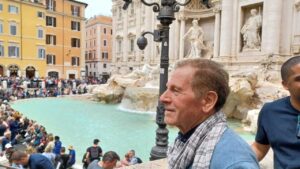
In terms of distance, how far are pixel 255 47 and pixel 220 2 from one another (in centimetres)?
393

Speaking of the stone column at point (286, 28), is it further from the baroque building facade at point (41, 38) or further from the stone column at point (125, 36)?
the baroque building facade at point (41, 38)

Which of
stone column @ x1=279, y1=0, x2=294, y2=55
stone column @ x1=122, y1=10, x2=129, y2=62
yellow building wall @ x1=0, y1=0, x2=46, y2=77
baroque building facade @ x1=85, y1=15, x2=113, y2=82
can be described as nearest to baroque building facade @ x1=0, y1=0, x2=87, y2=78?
yellow building wall @ x1=0, y1=0, x2=46, y2=77

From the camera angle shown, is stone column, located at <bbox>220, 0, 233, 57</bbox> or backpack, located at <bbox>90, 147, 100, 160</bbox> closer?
backpack, located at <bbox>90, 147, 100, 160</bbox>

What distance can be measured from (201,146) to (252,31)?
17.2 m

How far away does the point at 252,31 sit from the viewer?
55.9ft

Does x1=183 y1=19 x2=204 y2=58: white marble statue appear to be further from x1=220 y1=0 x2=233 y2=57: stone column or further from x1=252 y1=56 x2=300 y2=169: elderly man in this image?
x1=252 y1=56 x2=300 y2=169: elderly man

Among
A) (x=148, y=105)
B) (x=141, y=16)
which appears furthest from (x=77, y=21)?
(x=148, y=105)

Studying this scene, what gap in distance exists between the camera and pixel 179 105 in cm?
129

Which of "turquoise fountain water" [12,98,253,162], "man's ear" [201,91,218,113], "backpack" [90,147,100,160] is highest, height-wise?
"man's ear" [201,91,218,113]

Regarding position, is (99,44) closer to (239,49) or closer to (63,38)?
(63,38)

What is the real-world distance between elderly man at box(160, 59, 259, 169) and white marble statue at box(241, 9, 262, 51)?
16.8m

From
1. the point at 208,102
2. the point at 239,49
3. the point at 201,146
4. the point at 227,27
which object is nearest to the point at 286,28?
the point at 239,49

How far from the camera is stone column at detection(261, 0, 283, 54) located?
1559 centimetres

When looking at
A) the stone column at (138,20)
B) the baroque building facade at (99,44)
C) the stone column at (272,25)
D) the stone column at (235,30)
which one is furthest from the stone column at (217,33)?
the baroque building facade at (99,44)
